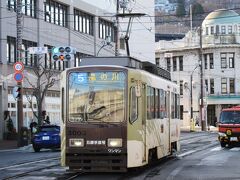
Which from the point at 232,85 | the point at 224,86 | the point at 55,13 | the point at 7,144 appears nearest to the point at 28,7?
the point at 55,13

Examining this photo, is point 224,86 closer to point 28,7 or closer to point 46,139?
point 28,7

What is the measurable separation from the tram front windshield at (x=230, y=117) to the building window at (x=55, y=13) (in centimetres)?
2231

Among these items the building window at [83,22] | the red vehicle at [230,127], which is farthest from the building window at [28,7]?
the red vehicle at [230,127]

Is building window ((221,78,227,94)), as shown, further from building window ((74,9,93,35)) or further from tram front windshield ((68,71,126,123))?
tram front windshield ((68,71,126,123))

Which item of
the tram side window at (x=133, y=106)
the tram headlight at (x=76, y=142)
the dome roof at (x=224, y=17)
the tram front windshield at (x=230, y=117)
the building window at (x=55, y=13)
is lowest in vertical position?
the tram headlight at (x=76, y=142)

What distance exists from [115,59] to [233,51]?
70501 mm

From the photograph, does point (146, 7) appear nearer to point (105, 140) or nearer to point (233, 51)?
point (233, 51)

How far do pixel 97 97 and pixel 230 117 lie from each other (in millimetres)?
16030

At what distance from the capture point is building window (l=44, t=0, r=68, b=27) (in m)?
49.0

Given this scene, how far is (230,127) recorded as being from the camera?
30.3 m

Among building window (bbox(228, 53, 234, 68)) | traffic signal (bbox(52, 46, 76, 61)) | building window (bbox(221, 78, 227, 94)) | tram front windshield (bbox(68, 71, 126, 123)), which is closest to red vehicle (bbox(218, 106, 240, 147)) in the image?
traffic signal (bbox(52, 46, 76, 61))

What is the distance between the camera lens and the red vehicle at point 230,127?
3022cm

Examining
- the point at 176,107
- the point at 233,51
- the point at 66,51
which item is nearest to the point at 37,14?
the point at 66,51

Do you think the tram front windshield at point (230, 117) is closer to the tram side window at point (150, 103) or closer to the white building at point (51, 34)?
the white building at point (51, 34)
